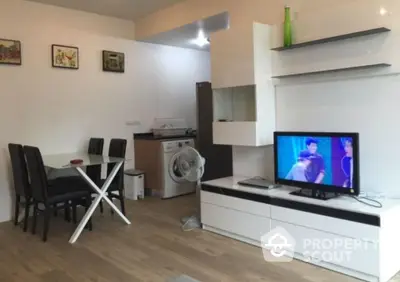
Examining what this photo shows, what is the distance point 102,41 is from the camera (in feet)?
17.8

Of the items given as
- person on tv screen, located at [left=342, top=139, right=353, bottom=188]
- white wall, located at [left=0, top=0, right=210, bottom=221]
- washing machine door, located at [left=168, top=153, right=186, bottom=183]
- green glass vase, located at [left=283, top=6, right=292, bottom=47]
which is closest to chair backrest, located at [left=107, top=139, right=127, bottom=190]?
white wall, located at [left=0, top=0, right=210, bottom=221]

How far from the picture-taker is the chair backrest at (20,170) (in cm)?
401

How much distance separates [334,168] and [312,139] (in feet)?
1.03

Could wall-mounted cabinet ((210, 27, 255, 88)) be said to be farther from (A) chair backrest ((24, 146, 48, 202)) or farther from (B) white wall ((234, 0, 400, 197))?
(A) chair backrest ((24, 146, 48, 202))

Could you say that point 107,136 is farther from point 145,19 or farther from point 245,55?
point 245,55

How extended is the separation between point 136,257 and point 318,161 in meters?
1.81

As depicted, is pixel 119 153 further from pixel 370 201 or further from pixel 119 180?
pixel 370 201

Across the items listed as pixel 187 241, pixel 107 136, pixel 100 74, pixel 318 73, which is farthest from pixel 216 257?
pixel 100 74

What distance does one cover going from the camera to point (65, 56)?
16.4ft

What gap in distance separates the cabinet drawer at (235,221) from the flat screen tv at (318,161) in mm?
432

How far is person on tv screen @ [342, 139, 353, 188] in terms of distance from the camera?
293 cm

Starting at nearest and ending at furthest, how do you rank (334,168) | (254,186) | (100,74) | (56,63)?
(334,168), (254,186), (56,63), (100,74)

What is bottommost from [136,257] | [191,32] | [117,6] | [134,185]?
[136,257]

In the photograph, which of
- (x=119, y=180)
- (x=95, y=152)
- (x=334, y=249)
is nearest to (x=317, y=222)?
(x=334, y=249)
